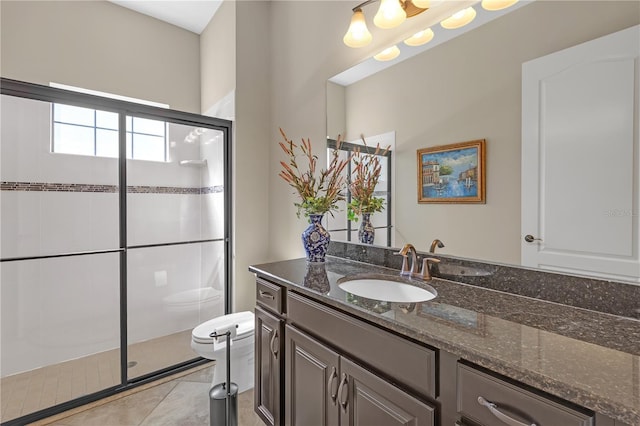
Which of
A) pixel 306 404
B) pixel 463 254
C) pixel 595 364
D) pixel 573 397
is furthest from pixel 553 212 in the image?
pixel 306 404

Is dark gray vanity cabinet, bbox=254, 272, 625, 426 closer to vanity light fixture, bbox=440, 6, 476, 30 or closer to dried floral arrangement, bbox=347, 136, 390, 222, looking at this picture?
dried floral arrangement, bbox=347, 136, 390, 222

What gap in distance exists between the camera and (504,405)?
2.25ft

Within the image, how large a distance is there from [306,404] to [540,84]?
161 cm

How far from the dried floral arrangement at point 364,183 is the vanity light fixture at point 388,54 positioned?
0.44 metres

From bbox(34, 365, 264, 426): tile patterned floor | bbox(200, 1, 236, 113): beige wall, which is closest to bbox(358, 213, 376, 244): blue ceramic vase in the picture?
bbox(34, 365, 264, 426): tile patterned floor

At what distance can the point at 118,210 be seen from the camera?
219cm

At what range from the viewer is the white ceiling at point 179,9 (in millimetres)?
2701

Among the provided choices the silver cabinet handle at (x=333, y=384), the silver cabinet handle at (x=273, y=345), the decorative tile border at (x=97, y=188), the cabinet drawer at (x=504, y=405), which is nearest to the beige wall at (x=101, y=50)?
the decorative tile border at (x=97, y=188)

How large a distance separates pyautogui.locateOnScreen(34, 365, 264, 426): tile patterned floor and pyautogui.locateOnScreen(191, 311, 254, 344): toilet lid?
43 cm

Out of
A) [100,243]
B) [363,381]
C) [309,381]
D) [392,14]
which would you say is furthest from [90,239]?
[392,14]

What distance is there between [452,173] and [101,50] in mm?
3129

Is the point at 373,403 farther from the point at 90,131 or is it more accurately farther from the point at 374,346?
the point at 90,131

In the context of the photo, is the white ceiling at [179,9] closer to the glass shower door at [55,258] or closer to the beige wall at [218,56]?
the beige wall at [218,56]

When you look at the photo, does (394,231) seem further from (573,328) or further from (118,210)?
(118,210)
